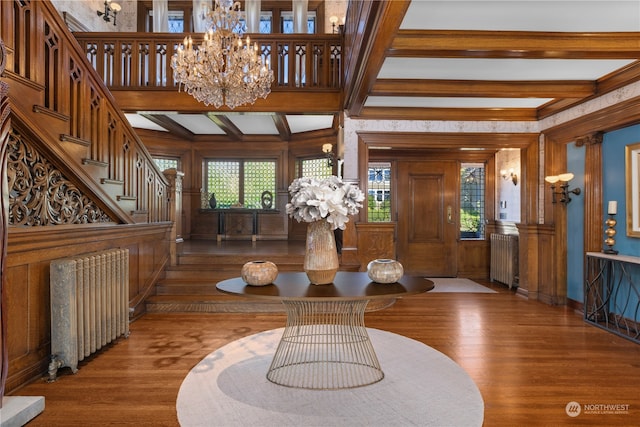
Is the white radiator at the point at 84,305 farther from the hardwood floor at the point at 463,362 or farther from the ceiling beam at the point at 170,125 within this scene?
the ceiling beam at the point at 170,125

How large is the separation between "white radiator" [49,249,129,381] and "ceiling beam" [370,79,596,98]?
340cm

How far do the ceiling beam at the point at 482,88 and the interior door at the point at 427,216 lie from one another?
310 centimetres

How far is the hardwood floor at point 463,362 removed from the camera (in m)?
2.40

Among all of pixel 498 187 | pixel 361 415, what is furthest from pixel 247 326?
pixel 498 187

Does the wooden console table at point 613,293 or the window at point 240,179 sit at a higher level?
the window at point 240,179

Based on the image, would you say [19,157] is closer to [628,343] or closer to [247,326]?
[247,326]

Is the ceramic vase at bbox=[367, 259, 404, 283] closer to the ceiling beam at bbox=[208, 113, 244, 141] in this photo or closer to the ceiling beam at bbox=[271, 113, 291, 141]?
the ceiling beam at bbox=[271, 113, 291, 141]

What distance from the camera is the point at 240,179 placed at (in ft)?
30.6

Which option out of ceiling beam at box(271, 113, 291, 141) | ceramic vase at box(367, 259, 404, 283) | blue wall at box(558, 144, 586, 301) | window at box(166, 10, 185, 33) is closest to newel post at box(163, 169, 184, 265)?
ceiling beam at box(271, 113, 291, 141)

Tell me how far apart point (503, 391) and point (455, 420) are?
2.17 feet

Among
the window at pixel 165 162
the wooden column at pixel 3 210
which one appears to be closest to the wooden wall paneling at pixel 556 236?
the wooden column at pixel 3 210

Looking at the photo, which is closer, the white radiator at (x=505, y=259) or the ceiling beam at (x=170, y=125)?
the white radiator at (x=505, y=259)

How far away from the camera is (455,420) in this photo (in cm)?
225

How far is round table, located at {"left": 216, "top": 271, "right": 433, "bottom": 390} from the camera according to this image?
7.76 feet
